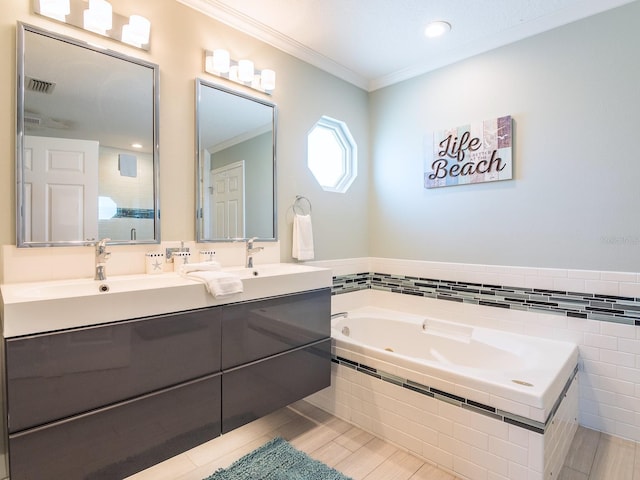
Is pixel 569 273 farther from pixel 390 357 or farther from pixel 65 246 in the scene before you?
pixel 65 246

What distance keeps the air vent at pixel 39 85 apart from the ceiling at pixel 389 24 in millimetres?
911

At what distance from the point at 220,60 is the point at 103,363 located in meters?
1.78

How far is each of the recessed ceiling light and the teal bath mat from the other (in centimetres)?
279

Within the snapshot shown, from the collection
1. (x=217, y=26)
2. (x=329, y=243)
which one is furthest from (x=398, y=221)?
(x=217, y=26)

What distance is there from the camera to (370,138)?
3336 mm

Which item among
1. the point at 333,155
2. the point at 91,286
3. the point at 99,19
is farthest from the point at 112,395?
the point at 333,155

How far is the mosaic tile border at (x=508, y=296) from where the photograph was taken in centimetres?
210

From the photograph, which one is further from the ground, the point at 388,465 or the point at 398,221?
the point at 398,221

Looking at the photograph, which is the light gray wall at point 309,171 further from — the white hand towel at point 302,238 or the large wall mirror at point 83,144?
the large wall mirror at point 83,144

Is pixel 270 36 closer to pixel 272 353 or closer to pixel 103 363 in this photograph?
pixel 272 353

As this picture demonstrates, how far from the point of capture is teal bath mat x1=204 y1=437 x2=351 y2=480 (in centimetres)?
174

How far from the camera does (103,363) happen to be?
1.31 m

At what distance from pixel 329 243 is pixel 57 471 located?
7.13 feet

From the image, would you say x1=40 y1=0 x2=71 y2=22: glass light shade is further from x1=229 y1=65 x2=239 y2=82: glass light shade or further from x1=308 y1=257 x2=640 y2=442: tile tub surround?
x1=308 y1=257 x2=640 y2=442: tile tub surround
